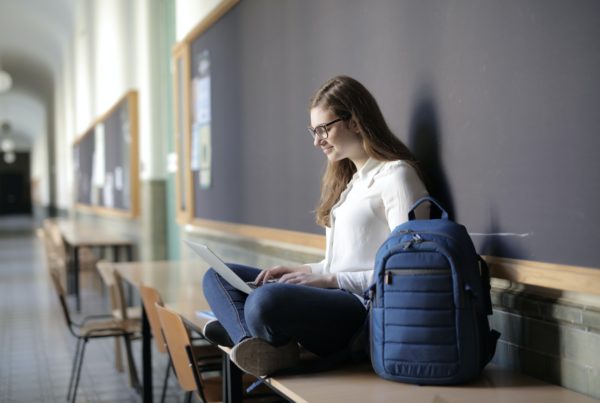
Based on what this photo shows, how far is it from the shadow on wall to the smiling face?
8.0 inches

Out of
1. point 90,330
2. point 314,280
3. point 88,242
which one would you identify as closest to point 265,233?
point 90,330

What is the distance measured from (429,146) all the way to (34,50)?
19.2m

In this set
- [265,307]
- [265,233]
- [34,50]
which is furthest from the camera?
[34,50]

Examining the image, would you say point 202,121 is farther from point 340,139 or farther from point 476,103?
point 476,103

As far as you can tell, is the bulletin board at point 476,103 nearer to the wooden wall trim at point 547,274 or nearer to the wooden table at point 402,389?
the wooden wall trim at point 547,274

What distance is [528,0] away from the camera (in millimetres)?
2010

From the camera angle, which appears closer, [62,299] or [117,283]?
[62,299]

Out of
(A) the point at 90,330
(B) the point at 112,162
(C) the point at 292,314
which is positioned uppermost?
(B) the point at 112,162

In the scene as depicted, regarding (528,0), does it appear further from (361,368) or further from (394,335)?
(361,368)

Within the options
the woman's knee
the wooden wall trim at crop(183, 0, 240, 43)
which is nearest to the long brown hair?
the woman's knee

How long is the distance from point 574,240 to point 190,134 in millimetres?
4324

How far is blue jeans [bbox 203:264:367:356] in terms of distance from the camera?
2021mm

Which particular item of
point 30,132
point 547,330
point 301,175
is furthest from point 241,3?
point 30,132

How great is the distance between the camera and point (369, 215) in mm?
2389
